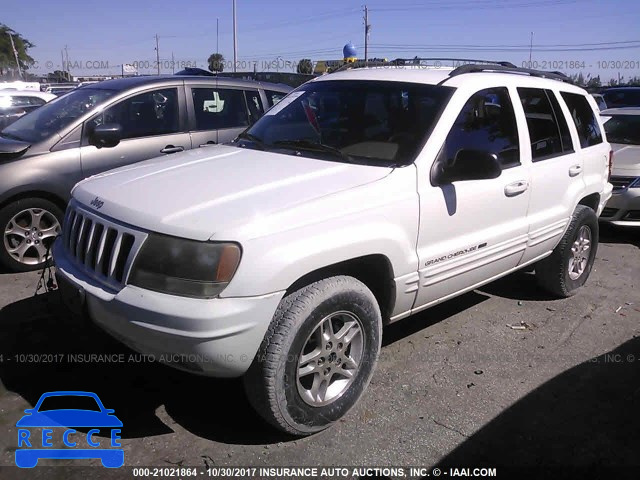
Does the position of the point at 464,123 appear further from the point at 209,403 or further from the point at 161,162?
the point at 209,403

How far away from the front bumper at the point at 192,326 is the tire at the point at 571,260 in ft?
10.4

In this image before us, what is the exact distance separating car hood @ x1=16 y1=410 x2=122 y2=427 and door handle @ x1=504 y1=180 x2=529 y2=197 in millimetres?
2832

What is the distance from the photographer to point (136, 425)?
3.09 meters

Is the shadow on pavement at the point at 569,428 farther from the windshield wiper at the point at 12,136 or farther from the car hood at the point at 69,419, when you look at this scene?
the windshield wiper at the point at 12,136

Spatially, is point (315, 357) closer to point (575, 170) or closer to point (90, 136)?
point (575, 170)

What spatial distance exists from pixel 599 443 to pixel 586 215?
8.17ft

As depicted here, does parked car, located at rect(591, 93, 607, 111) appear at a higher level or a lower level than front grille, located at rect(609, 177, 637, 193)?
higher

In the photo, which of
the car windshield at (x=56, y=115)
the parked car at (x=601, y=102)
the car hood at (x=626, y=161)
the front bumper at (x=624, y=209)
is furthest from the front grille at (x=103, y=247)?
the parked car at (x=601, y=102)

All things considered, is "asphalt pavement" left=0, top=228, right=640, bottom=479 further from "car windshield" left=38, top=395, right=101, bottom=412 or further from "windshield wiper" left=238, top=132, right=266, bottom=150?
"windshield wiper" left=238, top=132, right=266, bottom=150

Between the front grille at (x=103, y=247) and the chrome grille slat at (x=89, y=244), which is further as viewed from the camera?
the chrome grille slat at (x=89, y=244)

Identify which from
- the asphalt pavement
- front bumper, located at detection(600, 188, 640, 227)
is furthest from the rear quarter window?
front bumper, located at detection(600, 188, 640, 227)

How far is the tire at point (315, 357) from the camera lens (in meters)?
2.72

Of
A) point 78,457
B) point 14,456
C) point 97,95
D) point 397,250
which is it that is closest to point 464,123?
point 397,250

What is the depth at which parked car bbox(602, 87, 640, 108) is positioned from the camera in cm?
1497
